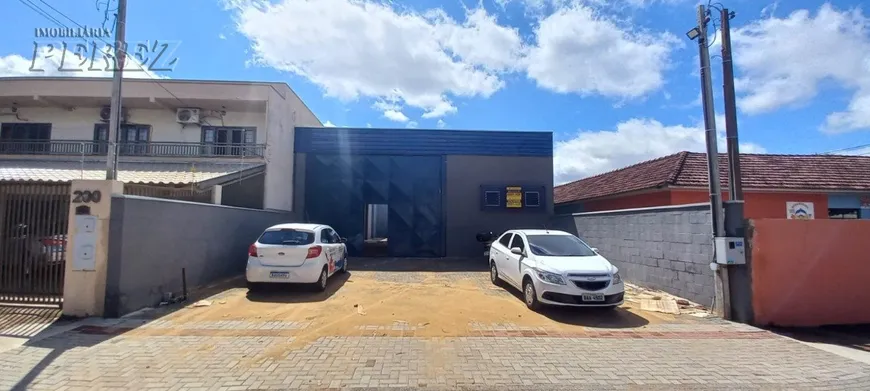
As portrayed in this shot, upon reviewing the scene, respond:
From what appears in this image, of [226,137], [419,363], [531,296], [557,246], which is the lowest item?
[419,363]

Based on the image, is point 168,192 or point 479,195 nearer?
point 168,192

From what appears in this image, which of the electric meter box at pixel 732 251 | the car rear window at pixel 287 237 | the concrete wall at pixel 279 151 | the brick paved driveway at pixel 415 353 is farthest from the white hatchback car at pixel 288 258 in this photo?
the electric meter box at pixel 732 251

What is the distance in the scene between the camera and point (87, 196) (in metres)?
6.80

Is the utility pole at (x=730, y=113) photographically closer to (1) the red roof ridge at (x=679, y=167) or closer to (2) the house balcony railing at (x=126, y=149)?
(1) the red roof ridge at (x=679, y=167)

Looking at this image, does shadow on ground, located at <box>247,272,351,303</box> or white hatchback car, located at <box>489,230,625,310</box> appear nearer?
→ white hatchback car, located at <box>489,230,625,310</box>

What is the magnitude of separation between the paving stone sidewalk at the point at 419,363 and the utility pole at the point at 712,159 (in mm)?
1387

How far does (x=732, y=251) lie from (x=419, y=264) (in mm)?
9930

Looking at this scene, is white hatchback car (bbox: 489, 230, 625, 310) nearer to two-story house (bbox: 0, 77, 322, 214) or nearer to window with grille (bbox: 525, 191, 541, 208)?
window with grille (bbox: 525, 191, 541, 208)

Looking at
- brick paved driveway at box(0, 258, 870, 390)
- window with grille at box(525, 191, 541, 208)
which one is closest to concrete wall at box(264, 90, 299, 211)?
brick paved driveway at box(0, 258, 870, 390)

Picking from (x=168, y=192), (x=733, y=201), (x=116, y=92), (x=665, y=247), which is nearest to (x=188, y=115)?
(x=168, y=192)

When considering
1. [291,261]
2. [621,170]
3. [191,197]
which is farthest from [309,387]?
[621,170]

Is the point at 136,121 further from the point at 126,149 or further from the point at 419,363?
the point at 419,363

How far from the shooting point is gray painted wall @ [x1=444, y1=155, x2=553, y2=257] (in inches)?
680

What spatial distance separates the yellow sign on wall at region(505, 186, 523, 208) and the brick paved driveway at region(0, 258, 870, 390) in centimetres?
956
